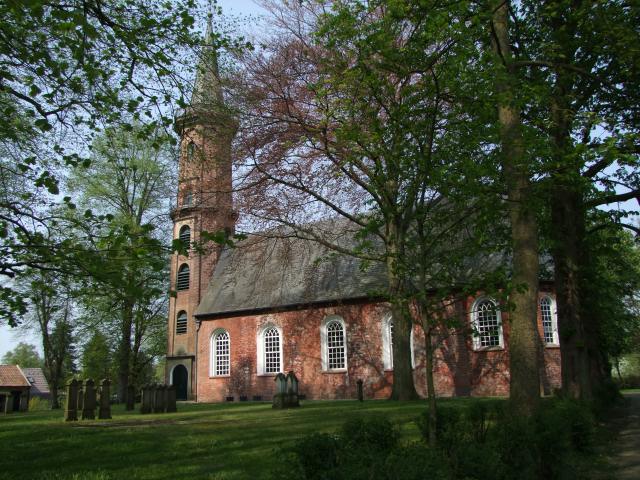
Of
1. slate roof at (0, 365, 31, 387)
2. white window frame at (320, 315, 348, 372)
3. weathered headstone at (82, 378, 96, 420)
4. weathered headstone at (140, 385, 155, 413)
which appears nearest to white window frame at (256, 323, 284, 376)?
white window frame at (320, 315, 348, 372)

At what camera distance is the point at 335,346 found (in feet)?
92.7

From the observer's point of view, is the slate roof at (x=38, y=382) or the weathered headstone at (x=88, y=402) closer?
the weathered headstone at (x=88, y=402)

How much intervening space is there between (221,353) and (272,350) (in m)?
3.72

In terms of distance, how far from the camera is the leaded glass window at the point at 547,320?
24.1 meters

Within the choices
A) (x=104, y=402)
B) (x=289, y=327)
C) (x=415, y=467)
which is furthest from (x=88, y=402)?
→ (x=415, y=467)

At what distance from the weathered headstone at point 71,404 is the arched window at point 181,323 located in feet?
56.6

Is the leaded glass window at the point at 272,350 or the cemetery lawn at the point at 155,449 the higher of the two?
the leaded glass window at the point at 272,350

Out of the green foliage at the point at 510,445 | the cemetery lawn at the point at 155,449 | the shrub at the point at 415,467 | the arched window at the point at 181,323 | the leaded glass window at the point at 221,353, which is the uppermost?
the arched window at the point at 181,323

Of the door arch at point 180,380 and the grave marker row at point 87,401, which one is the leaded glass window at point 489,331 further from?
the door arch at point 180,380

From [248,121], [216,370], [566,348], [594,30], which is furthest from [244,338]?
[594,30]

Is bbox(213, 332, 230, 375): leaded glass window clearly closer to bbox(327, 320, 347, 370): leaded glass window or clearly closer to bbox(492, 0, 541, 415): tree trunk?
bbox(327, 320, 347, 370): leaded glass window

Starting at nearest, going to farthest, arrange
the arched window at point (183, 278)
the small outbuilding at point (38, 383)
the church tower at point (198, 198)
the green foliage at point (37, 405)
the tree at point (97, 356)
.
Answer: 1. the church tower at point (198, 198)
2. the green foliage at point (37, 405)
3. the arched window at point (183, 278)
4. the tree at point (97, 356)
5. the small outbuilding at point (38, 383)

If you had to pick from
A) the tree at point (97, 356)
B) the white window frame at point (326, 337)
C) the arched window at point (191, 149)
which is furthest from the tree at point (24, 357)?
the arched window at point (191, 149)

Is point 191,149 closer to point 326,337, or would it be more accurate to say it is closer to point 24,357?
point 326,337
